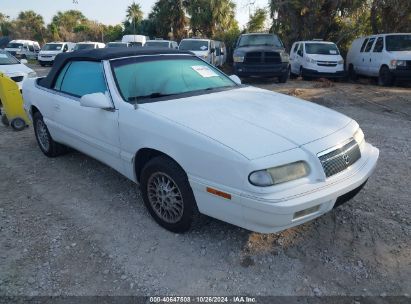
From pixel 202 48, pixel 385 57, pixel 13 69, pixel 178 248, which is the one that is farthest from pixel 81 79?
pixel 202 48

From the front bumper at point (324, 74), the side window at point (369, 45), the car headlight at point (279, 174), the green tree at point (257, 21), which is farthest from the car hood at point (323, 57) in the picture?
the green tree at point (257, 21)

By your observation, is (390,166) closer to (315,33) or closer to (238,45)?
(238,45)

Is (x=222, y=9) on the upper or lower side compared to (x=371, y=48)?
upper

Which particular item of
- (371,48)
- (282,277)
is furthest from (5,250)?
(371,48)

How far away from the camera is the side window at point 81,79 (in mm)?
4078

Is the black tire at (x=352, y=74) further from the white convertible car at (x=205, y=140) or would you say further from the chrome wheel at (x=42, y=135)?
the chrome wheel at (x=42, y=135)

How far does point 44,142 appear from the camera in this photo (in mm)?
5578

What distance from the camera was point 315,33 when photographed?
19953 millimetres

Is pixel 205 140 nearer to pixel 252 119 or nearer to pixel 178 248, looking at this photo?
pixel 252 119

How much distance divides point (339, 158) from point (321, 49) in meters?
13.1

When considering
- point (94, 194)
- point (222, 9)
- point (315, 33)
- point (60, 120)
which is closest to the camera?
point (94, 194)

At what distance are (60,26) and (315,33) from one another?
4883 cm

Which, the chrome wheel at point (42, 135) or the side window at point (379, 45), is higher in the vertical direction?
the side window at point (379, 45)

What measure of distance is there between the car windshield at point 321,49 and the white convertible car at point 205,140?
11.4m
